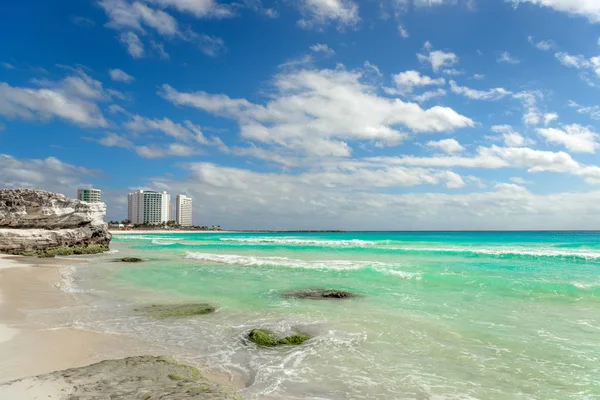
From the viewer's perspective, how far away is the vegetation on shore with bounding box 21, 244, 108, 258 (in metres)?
26.3

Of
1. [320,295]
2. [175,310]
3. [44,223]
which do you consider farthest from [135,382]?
[44,223]

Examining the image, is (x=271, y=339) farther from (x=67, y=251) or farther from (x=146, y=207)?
(x=146, y=207)

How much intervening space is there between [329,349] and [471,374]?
96.6 inches

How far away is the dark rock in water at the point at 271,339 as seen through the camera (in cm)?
720

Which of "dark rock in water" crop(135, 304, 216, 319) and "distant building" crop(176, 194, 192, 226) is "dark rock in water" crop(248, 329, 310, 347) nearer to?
"dark rock in water" crop(135, 304, 216, 319)

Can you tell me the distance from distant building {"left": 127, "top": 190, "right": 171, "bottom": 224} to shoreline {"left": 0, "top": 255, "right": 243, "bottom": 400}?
162503 millimetres

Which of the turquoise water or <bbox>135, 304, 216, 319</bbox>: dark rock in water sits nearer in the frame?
the turquoise water

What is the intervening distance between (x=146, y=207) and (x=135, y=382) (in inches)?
6772

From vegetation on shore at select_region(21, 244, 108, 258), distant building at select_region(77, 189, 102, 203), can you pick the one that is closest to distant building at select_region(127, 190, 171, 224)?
distant building at select_region(77, 189, 102, 203)

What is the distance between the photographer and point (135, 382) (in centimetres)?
470

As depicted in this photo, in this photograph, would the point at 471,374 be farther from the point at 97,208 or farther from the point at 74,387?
the point at 97,208

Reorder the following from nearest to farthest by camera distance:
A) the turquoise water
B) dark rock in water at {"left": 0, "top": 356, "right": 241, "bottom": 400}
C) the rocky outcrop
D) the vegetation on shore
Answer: dark rock in water at {"left": 0, "top": 356, "right": 241, "bottom": 400} → the turquoise water → the vegetation on shore → the rocky outcrop

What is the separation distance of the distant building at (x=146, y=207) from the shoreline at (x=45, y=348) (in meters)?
163

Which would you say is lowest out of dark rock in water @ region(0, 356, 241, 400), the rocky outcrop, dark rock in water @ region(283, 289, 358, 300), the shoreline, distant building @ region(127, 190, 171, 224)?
dark rock in water @ region(283, 289, 358, 300)
